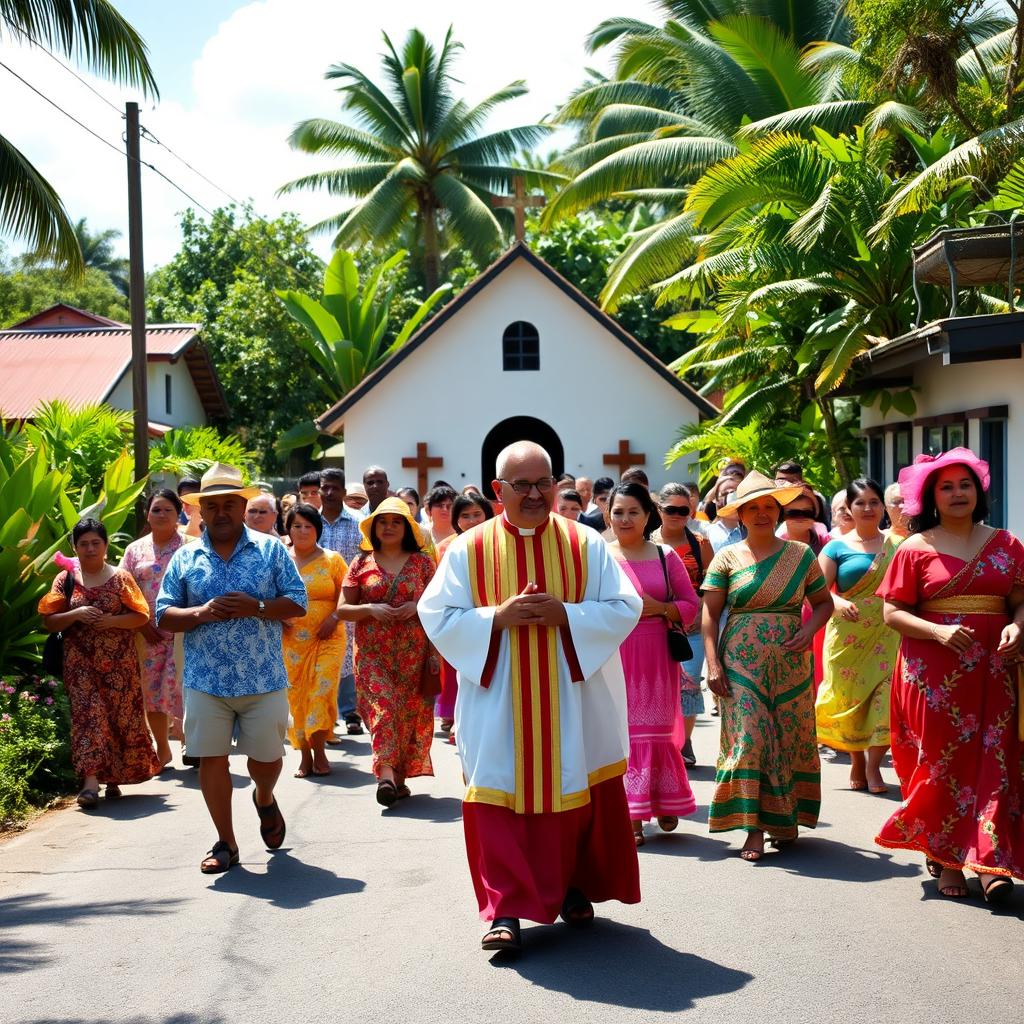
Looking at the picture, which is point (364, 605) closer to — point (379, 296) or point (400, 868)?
point (400, 868)

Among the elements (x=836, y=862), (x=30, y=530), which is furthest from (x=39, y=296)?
(x=836, y=862)

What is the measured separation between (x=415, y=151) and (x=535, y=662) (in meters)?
37.7

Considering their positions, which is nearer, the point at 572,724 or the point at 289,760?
the point at 572,724

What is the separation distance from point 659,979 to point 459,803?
3968 mm

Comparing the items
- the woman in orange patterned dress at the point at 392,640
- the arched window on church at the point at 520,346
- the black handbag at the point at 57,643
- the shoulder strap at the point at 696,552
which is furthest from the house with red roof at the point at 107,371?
the shoulder strap at the point at 696,552

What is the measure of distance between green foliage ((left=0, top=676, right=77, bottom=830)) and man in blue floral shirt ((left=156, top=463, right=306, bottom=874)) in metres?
2.30

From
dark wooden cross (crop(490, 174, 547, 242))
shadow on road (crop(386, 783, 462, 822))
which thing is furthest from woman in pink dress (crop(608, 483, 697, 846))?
dark wooden cross (crop(490, 174, 547, 242))

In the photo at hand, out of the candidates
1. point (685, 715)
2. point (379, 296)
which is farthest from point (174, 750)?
point (379, 296)

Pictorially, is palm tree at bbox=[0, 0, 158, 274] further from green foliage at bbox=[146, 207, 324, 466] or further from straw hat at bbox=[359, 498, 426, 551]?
green foliage at bbox=[146, 207, 324, 466]

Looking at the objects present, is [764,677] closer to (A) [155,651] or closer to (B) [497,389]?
(A) [155,651]

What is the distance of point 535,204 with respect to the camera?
28.6m

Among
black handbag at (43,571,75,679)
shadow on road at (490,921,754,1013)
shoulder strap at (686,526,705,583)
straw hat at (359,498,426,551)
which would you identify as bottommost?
shadow on road at (490,921,754,1013)

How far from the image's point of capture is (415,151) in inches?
1661

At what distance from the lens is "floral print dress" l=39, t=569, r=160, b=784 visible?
383 inches
